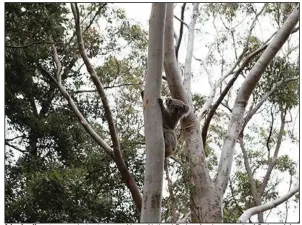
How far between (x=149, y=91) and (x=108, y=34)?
309 cm

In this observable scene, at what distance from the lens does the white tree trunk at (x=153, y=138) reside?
179 centimetres

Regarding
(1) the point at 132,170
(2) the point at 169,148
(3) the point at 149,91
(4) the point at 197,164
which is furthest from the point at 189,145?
(3) the point at 149,91

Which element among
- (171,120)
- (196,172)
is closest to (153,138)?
(171,120)

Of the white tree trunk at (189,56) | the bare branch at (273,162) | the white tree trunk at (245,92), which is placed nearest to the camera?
the white tree trunk at (245,92)

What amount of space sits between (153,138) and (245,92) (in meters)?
1.70

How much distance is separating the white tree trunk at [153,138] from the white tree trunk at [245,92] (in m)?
1.42

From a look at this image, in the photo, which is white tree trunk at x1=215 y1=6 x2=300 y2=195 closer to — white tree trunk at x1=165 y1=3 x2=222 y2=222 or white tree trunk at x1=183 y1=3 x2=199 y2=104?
white tree trunk at x1=165 y1=3 x2=222 y2=222

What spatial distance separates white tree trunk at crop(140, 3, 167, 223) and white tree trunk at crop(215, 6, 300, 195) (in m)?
1.42

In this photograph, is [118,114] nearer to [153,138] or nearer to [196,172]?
[196,172]

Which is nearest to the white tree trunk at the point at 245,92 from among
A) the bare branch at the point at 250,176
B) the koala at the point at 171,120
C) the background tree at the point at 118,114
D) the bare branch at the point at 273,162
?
the background tree at the point at 118,114

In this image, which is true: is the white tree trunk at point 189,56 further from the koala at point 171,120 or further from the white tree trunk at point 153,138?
the white tree trunk at point 153,138

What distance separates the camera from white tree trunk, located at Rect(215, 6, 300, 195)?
321 centimetres

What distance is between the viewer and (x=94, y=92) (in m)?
4.62

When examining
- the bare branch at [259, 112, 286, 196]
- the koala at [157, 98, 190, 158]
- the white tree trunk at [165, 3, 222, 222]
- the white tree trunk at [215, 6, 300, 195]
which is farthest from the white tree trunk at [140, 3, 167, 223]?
the bare branch at [259, 112, 286, 196]
